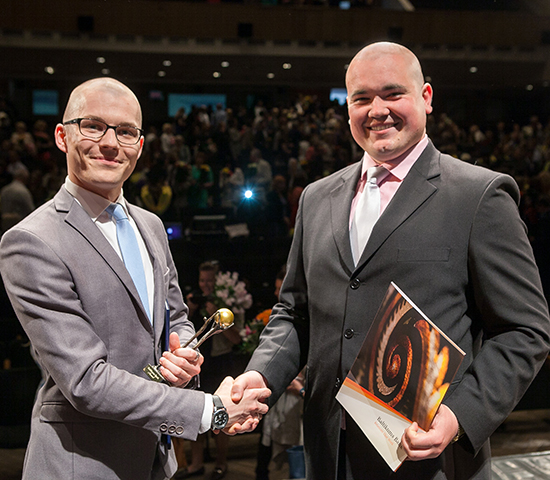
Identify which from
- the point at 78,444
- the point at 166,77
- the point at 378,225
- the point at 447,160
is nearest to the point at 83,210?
the point at 78,444

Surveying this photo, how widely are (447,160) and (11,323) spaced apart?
4.29 meters

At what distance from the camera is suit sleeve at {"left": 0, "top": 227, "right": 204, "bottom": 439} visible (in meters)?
1.38

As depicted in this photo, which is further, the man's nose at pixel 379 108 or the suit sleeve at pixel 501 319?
the man's nose at pixel 379 108

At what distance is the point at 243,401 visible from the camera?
157cm

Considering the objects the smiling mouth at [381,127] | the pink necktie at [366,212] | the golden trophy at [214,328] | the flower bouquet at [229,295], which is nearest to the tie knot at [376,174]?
the pink necktie at [366,212]

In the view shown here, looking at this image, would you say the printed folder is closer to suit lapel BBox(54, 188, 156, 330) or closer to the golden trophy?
the golden trophy

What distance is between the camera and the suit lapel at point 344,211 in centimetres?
148

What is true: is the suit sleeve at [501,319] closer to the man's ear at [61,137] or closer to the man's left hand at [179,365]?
the man's left hand at [179,365]

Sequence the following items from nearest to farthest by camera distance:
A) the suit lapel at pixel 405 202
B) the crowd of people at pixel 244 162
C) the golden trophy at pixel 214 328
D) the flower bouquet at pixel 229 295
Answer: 1. the suit lapel at pixel 405 202
2. the golden trophy at pixel 214 328
3. the flower bouquet at pixel 229 295
4. the crowd of people at pixel 244 162

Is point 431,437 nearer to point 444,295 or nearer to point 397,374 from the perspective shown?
point 397,374

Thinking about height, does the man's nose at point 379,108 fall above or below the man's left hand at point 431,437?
above

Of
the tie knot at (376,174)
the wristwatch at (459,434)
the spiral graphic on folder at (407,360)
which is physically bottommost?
the wristwatch at (459,434)

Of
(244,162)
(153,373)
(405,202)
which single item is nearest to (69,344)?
(153,373)

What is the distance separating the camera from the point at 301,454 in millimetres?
3494
